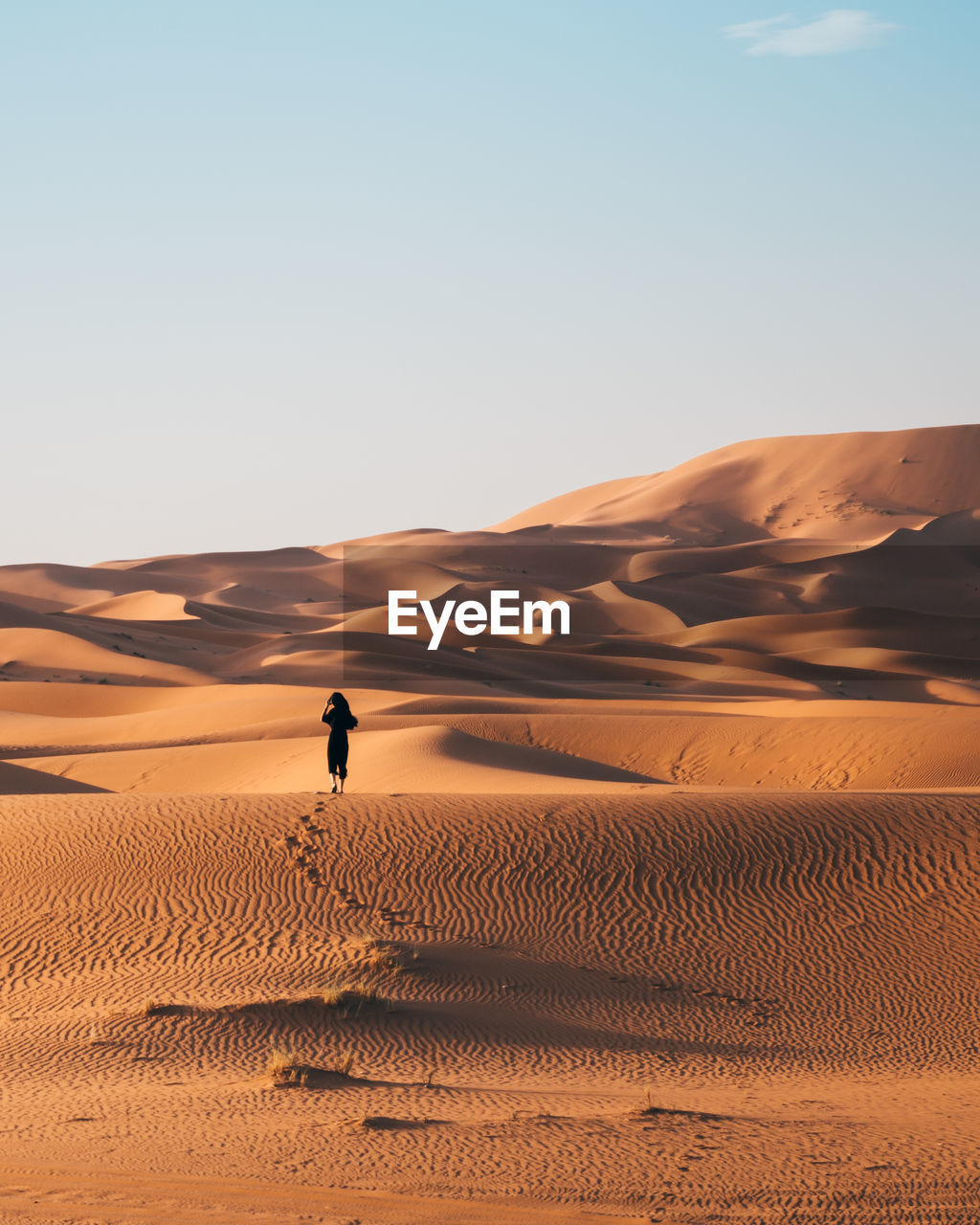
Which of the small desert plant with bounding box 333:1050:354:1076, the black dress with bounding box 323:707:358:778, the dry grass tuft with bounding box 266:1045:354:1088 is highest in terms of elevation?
the black dress with bounding box 323:707:358:778

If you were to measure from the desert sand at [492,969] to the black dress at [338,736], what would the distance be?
360mm

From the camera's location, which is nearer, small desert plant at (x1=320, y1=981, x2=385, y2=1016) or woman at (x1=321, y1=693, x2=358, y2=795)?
small desert plant at (x1=320, y1=981, x2=385, y2=1016)

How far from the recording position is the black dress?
14453mm

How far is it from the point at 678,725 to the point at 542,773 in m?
7.11

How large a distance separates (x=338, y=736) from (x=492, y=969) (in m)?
4.32

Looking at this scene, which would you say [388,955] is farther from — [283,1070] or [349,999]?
[283,1070]

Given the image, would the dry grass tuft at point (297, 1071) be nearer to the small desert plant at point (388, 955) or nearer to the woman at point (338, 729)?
the small desert plant at point (388, 955)

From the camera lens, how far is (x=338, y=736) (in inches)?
575

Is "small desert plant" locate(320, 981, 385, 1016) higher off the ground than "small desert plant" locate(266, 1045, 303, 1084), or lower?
lower

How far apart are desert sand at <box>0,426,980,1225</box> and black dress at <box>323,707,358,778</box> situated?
36 centimetres

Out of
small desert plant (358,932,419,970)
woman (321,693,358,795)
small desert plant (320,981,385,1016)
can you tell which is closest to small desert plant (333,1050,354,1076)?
small desert plant (320,981,385,1016)

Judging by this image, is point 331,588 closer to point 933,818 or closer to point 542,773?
point 542,773

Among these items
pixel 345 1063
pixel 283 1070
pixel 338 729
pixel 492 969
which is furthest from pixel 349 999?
pixel 338 729

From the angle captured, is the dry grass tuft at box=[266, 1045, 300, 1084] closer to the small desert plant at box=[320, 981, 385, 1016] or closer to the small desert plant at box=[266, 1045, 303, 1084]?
the small desert plant at box=[266, 1045, 303, 1084]
